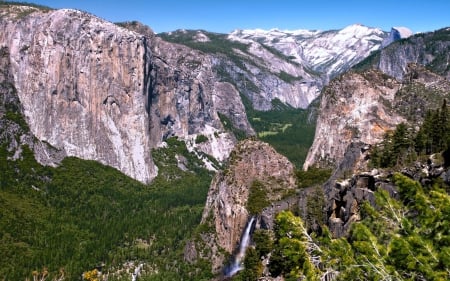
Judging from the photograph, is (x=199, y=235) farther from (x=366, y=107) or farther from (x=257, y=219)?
(x=366, y=107)

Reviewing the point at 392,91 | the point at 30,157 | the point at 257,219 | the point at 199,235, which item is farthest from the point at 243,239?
the point at 30,157

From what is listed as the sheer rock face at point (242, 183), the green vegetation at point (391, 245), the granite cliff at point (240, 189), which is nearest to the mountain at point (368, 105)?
the sheer rock face at point (242, 183)

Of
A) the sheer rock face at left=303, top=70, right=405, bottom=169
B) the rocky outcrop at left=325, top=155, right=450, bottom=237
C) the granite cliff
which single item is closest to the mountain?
the sheer rock face at left=303, top=70, right=405, bottom=169

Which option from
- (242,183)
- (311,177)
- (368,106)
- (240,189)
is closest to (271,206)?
(240,189)

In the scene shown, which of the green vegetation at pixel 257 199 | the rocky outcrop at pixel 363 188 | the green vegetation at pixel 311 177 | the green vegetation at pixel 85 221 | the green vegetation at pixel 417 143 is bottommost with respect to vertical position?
the green vegetation at pixel 85 221

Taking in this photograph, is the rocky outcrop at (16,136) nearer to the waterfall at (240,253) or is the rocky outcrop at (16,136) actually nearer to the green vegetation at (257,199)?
the green vegetation at (257,199)

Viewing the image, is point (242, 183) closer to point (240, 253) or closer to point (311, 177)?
point (311, 177)
